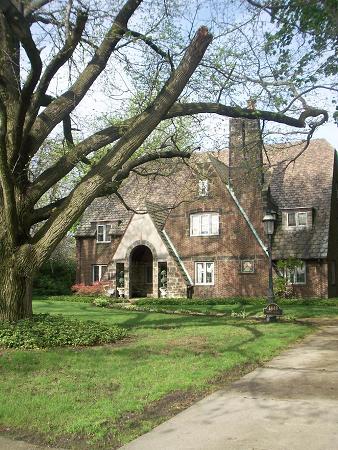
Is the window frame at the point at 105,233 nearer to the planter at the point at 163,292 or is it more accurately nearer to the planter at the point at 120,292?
the planter at the point at 120,292

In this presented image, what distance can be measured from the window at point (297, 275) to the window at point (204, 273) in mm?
4459

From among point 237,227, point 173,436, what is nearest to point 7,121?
point 173,436

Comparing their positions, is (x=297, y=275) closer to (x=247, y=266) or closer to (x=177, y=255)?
(x=247, y=266)

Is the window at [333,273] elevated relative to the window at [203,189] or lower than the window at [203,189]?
lower

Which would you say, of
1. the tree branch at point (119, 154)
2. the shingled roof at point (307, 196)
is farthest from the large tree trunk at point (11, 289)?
the shingled roof at point (307, 196)

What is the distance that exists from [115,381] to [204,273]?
22900mm

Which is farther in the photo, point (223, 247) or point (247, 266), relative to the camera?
point (223, 247)

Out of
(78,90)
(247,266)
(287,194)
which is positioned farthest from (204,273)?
(78,90)

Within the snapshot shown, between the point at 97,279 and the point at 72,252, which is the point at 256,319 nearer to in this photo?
the point at 97,279

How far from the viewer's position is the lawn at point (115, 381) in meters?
6.30

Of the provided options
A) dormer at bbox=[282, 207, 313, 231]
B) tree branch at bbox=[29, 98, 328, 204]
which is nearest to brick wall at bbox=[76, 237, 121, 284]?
dormer at bbox=[282, 207, 313, 231]

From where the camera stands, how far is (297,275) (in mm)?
28938

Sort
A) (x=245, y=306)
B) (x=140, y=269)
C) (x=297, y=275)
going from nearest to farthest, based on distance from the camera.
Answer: (x=245, y=306) → (x=297, y=275) → (x=140, y=269)

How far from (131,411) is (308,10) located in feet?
31.2
